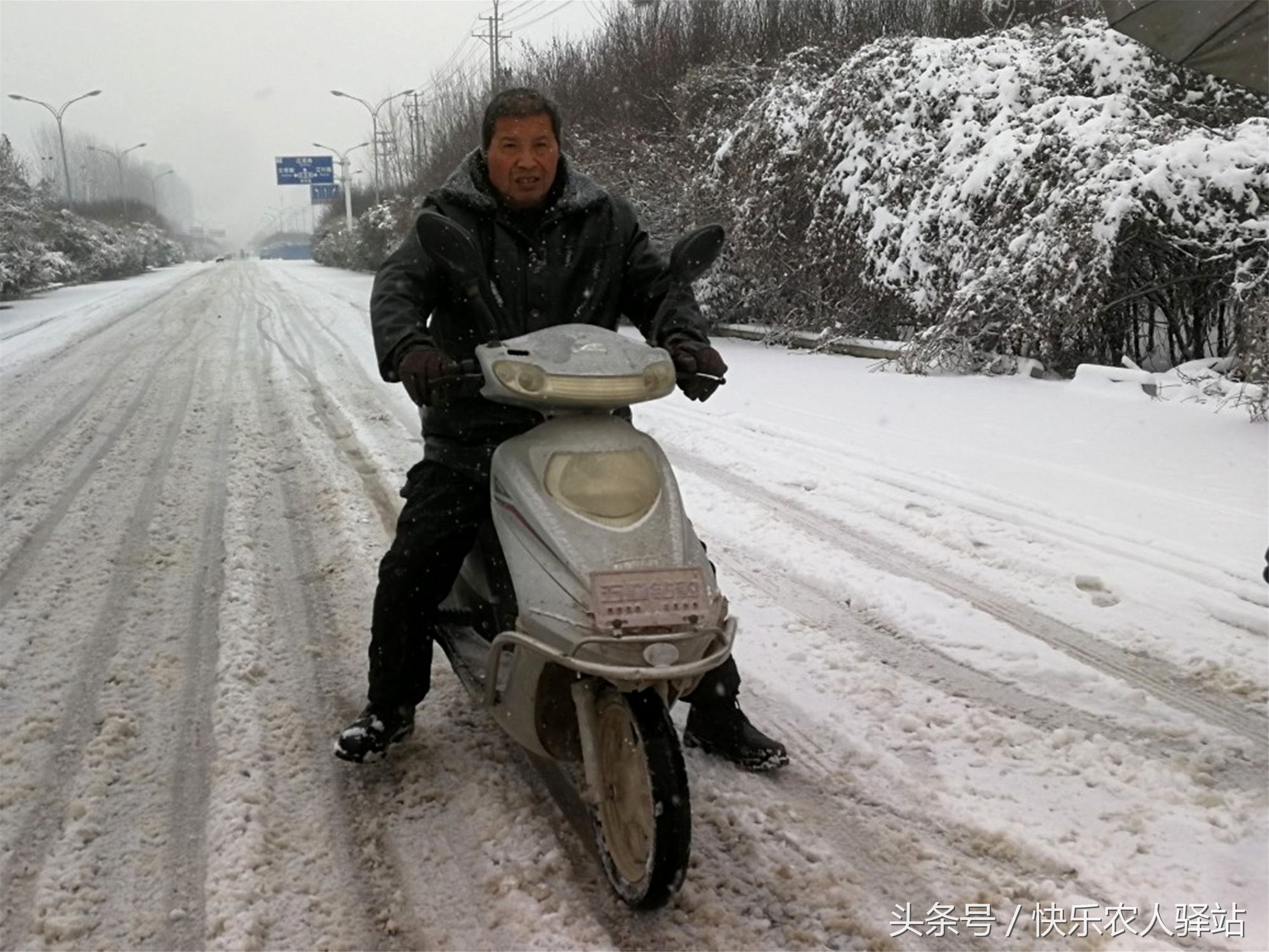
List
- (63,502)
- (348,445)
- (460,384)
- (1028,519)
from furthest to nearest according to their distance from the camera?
1. (348,445)
2. (63,502)
3. (1028,519)
4. (460,384)

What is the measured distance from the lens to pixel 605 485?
2486 millimetres

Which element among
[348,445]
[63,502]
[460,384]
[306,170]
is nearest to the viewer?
[460,384]

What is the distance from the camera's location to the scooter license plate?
2.27m

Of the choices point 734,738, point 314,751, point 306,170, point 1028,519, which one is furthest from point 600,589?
point 306,170

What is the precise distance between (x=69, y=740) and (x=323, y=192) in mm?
66681

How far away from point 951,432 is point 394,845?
5685 mm

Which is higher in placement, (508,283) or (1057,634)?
(508,283)

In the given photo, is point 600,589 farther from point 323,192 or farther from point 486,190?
point 323,192

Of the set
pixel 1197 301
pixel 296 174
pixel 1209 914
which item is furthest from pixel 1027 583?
pixel 296 174

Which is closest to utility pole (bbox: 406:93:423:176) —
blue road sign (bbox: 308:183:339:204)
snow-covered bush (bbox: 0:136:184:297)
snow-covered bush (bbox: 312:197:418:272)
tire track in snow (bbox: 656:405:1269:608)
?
snow-covered bush (bbox: 312:197:418:272)

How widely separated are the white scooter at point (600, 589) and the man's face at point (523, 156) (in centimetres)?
33

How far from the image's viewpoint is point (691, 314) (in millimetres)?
2990

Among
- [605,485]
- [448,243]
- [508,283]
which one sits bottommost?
[605,485]

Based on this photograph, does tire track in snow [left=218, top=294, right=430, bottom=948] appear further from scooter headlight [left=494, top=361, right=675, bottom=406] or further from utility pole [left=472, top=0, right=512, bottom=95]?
utility pole [left=472, top=0, right=512, bottom=95]
